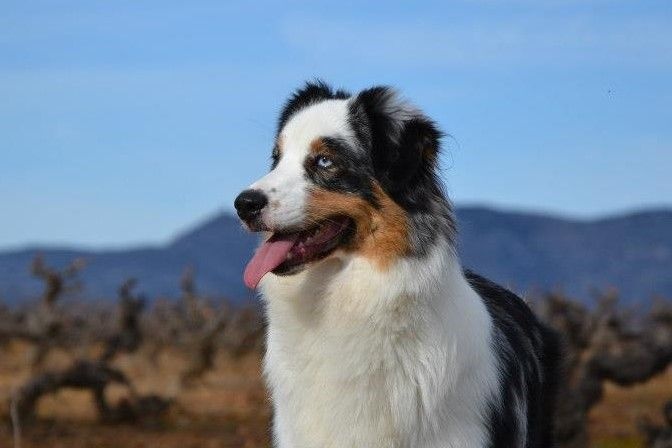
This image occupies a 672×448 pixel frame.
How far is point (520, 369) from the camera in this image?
25.5 ft

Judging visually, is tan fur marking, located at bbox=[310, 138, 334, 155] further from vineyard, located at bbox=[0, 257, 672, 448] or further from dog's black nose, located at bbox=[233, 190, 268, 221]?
vineyard, located at bbox=[0, 257, 672, 448]

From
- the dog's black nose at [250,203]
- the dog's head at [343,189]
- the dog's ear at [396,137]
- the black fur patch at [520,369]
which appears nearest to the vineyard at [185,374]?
the black fur patch at [520,369]

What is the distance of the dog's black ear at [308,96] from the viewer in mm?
7855

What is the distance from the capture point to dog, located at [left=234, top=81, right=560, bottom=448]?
22.4 ft

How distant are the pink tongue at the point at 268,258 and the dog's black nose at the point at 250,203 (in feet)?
0.83

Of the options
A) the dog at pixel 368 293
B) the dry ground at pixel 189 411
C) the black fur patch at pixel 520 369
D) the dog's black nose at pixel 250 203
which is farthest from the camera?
the dry ground at pixel 189 411

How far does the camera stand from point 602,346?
28.3m

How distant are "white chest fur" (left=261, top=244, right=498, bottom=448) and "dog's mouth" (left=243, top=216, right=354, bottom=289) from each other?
0.36 ft

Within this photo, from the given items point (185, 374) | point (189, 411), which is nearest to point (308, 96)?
point (189, 411)

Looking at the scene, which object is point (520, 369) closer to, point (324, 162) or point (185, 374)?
point (324, 162)

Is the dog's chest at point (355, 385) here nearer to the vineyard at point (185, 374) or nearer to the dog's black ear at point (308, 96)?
the dog's black ear at point (308, 96)

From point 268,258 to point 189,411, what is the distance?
64.9ft

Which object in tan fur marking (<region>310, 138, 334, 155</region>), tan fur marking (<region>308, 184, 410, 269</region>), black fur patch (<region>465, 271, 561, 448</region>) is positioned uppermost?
tan fur marking (<region>310, 138, 334, 155</region>)

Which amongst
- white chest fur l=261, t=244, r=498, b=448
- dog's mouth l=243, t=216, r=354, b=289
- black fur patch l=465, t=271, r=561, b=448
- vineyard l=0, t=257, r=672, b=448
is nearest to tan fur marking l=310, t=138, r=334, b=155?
dog's mouth l=243, t=216, r=354, b=289
